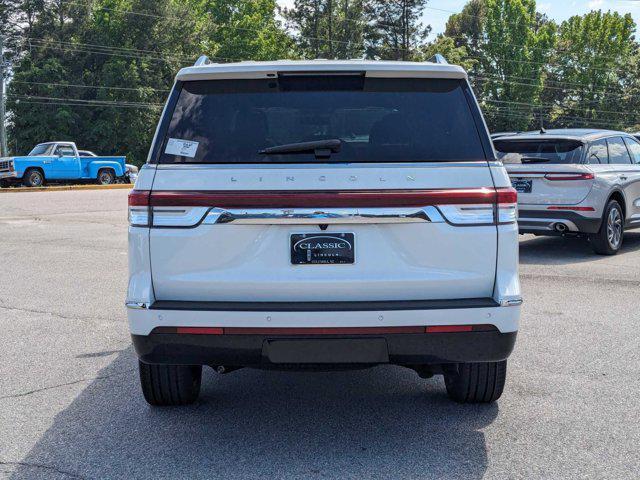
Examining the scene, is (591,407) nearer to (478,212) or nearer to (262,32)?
(478,212)

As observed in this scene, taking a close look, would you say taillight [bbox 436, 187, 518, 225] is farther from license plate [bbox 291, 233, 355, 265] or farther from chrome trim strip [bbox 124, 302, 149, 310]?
chrome trim strip [bbox 124, 302, 149, 310]

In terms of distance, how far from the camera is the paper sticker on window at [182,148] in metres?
3.83

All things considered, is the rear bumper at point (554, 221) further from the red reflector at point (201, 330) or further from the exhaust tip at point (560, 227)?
the red reflector at point (201, 330)

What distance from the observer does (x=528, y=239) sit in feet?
43.6

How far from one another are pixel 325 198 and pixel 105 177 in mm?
30324

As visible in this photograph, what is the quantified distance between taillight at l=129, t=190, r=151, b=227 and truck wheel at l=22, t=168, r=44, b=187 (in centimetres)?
2798

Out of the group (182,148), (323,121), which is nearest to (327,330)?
(323,121)

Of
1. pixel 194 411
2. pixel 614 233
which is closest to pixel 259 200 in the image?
pixel 194 411

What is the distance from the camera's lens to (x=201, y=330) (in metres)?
3.67

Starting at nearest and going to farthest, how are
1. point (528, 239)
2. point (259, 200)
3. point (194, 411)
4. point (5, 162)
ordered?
point (259, 200)
point (194, 411)
point (528, 239)
point (5, 162)

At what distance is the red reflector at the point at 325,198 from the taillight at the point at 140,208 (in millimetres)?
111

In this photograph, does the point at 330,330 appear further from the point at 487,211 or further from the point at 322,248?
the point at 487,211

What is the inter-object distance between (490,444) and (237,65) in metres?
2.34

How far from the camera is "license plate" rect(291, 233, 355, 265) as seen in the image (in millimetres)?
3664
